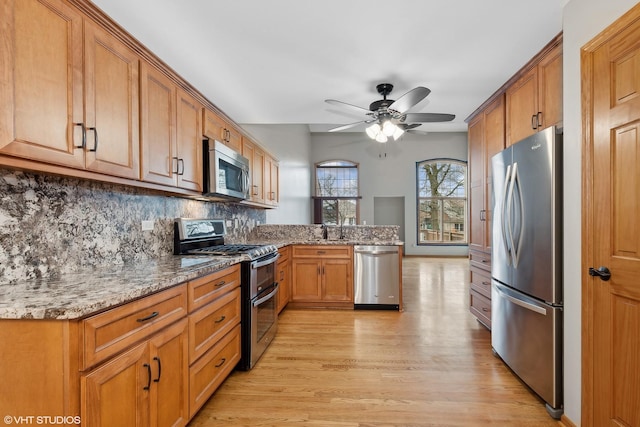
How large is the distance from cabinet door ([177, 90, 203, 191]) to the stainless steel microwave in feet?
0.26

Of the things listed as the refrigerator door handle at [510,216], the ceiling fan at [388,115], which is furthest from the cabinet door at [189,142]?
the refrigerator door handle at [510,216]

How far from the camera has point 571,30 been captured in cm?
184

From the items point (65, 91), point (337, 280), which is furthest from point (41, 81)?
point (337, 280)

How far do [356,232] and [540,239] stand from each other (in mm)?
2778

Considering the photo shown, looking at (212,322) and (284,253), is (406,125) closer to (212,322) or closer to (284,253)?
(284,253)

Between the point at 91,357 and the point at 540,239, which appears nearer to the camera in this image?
the point at 91,357

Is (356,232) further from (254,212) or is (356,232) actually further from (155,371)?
(155,371)

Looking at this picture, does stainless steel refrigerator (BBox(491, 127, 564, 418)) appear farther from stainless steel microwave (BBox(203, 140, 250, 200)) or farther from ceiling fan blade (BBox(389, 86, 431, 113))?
stainless steel microwave (BBox(203, 140, 250, 200))

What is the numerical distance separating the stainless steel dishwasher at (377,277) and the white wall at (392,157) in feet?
20.5

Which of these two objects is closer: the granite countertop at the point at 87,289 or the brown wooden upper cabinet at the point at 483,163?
the granite countertop at the point at 87,289

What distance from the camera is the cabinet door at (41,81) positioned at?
3.72 ft

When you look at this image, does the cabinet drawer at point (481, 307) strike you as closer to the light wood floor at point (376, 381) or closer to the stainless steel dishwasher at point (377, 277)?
the light wood floor at point (376, 381)

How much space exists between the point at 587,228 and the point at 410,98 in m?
1.78

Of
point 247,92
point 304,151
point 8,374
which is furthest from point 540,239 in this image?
point 304,151
